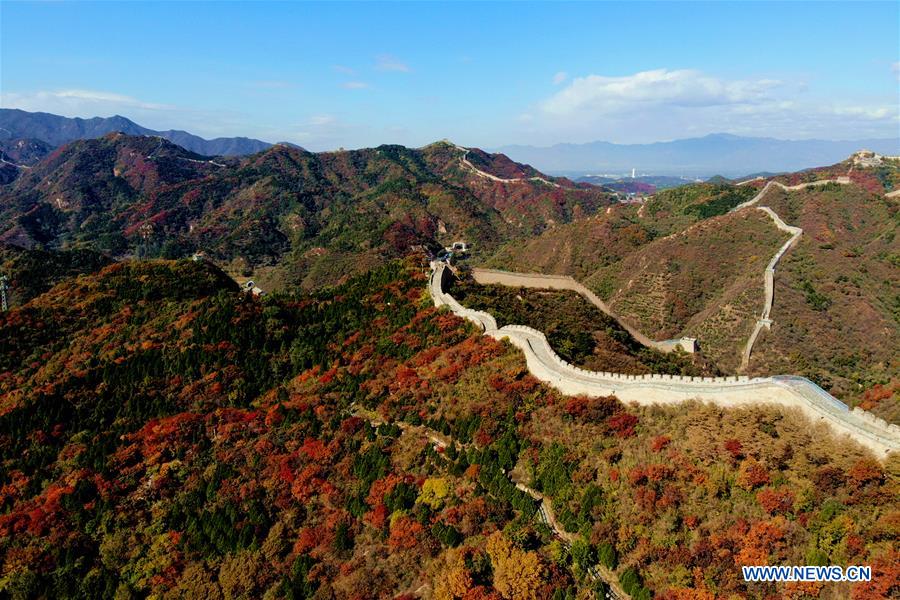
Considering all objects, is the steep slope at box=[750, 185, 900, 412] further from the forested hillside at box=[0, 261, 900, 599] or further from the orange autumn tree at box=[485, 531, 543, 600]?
the orange autumn tree at box=[485, 531, 543, 600]

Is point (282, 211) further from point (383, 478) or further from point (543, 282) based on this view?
point (383, 478)

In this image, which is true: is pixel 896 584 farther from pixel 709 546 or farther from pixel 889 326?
pixel 889 326

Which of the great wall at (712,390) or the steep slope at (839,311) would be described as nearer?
the great wall at (712,390)

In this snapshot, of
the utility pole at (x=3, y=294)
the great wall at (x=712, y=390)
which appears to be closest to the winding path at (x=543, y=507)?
the great wall at (x=712, y=390)

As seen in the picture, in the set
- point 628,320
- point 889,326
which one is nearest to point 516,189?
point 628,320

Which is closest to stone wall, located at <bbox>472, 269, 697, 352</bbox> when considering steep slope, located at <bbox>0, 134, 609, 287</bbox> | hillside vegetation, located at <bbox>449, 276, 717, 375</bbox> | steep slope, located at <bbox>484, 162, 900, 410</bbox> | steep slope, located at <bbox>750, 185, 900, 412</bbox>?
hillside vegetation, located at <bbox>449, 276, 717, 375</bbox>

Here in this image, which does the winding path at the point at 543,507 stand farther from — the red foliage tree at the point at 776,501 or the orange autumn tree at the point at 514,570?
the red foliage tree at the point at 776,501

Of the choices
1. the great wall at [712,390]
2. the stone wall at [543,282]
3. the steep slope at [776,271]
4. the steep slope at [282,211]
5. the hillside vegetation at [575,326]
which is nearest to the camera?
the great wall at [712,390]
